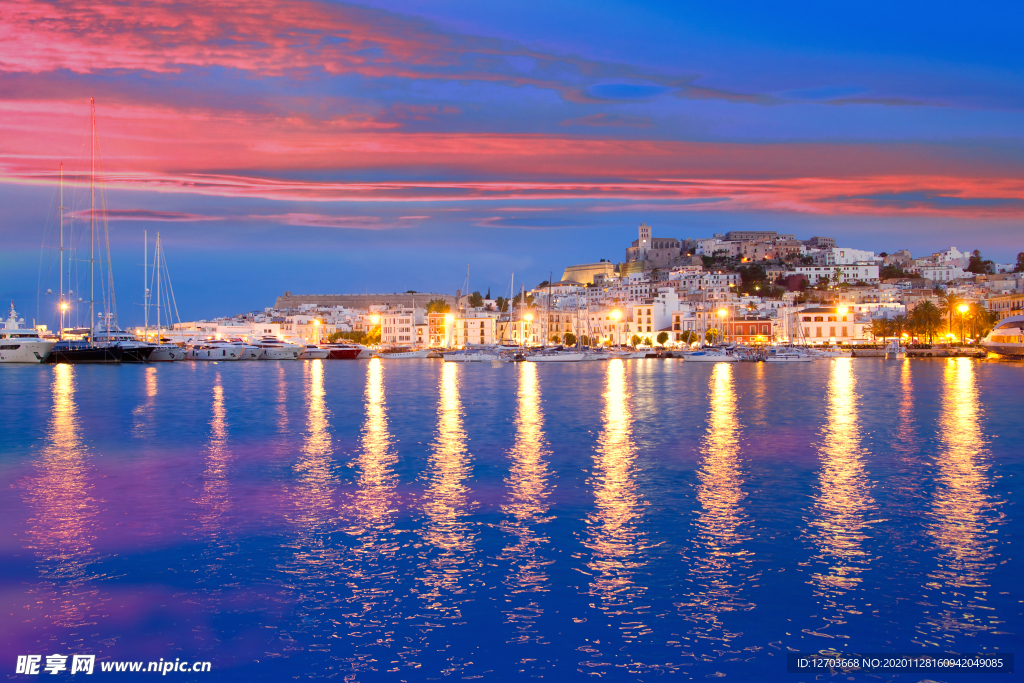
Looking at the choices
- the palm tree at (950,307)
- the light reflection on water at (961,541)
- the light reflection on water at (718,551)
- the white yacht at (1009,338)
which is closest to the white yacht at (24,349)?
the light reflection on water at (718,551)

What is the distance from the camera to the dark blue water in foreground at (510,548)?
269 inches

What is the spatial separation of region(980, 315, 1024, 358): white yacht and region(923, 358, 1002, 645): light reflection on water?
186 ft

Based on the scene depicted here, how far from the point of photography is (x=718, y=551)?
9453 mm

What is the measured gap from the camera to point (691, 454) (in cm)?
1680

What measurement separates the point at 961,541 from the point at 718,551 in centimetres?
316

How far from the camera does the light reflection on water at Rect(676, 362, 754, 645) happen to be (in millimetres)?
7465

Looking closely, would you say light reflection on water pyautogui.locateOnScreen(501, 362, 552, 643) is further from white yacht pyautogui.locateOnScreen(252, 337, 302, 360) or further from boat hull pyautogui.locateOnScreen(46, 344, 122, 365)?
white yacht pyautogui.locateOnScreen(252, 337, 302, 360)

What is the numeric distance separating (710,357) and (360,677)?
65.2 meters

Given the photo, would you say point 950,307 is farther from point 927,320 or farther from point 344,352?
point 344,352

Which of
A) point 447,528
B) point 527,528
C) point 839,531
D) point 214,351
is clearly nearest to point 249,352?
point 214,351

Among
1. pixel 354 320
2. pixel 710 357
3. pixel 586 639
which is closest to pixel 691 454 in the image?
pixel 586 639

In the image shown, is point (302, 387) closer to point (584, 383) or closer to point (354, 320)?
point (584, 383)

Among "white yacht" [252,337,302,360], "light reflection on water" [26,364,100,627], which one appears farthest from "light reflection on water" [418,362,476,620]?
"white yacht" [252,337,302,360]

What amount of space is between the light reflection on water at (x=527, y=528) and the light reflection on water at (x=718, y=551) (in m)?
1.47
